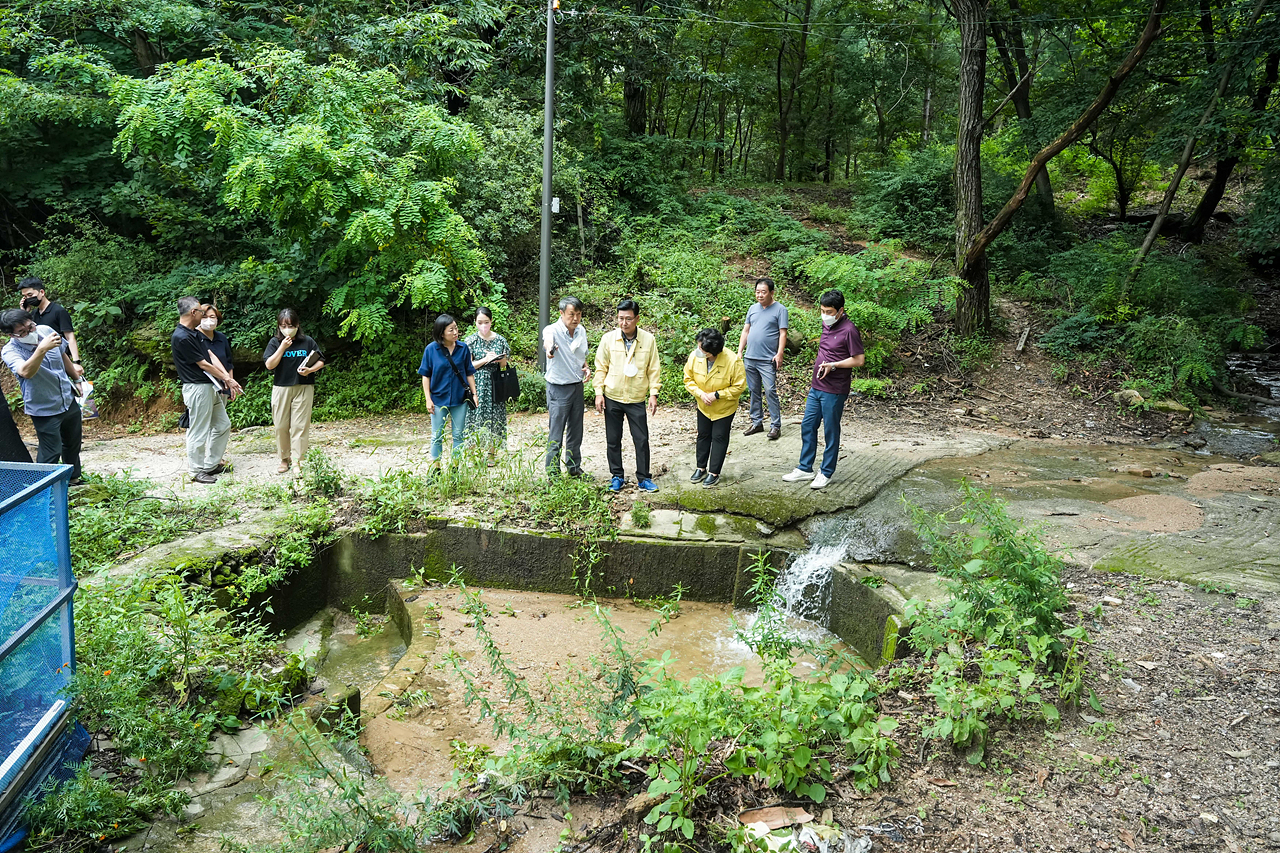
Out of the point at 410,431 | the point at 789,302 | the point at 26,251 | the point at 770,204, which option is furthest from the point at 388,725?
the point at 770,204

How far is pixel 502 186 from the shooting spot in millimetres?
13102

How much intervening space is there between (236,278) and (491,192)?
4368 millimetres

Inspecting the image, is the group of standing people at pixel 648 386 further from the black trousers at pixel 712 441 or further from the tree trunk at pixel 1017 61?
the tree trunk at pixel 1017 61

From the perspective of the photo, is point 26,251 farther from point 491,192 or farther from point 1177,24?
point 1177,24

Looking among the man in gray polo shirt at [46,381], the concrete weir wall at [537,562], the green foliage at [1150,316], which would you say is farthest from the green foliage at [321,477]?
the green foliage at [1150,316]

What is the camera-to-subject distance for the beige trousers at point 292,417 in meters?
7.80

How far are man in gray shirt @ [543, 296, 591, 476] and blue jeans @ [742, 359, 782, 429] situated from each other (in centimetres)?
243

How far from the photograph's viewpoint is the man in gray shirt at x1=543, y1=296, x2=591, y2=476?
7.18 metres

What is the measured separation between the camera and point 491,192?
12969mm

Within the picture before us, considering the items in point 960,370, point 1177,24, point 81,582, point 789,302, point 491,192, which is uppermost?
point 1177,24

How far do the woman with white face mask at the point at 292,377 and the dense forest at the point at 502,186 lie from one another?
9.06 feet

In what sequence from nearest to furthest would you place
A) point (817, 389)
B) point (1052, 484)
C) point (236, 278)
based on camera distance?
point (817, 389) < point (1052, 484) < point (236, 278)

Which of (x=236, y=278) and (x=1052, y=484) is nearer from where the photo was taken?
(x=1052, y=484)

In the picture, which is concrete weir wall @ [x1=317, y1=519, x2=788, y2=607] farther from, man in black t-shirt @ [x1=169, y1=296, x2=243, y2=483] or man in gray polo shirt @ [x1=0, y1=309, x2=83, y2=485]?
man in gray polo shirt @ [x1=0, y1=309, x2=83, y2=485]
